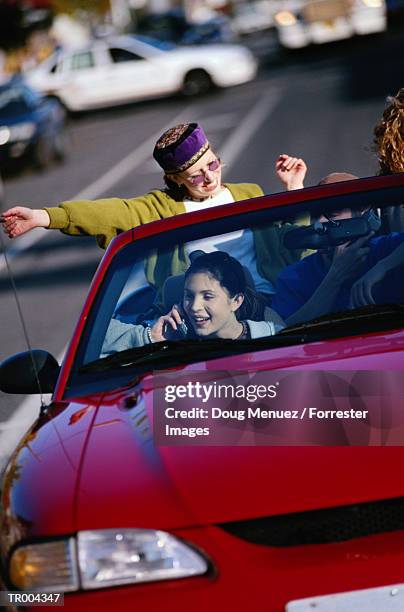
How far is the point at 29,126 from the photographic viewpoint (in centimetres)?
2594

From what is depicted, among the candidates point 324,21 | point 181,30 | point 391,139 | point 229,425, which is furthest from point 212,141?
point 181,30

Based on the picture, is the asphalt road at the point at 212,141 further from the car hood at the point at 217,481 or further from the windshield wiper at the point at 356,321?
the car hood at the point at 217,481

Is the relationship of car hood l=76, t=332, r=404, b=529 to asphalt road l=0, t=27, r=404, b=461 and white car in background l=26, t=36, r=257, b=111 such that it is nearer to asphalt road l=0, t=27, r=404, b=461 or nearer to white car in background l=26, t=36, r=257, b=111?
asphalt road l=0, t=27, r=404, b=461

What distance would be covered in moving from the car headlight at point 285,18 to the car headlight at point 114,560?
3553cm

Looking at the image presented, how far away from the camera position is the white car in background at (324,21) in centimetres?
3684

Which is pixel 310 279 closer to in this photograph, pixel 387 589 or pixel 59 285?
pixel 387 589

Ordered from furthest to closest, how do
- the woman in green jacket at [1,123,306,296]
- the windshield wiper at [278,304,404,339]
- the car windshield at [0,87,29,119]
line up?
the car windshield at [0,87,29,119], the woman in green jacket at [1,123,306,296], the windshield wiper at [278,304,404,339]

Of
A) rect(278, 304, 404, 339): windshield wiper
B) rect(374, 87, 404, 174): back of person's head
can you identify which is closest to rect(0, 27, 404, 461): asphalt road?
rect(374, 87, 404, 174): back of person's head

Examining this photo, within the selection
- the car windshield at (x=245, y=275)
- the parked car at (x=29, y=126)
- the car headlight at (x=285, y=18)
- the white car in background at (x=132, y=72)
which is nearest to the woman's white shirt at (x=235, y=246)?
the car windshield at (x=245, y=275)

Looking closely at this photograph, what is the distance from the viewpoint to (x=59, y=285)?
13.4 m

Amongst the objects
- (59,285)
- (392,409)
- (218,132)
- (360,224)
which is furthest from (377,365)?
(218,132)

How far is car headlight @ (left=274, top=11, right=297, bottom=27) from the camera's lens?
3756cm

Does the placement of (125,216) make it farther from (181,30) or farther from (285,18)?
(181,30)

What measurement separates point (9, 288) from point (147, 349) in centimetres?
1086
